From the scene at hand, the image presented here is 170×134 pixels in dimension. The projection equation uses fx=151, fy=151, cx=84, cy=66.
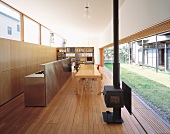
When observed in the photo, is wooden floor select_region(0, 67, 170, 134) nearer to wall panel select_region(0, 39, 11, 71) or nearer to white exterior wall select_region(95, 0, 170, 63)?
wall panel select_region(0, 39, 11, 71)

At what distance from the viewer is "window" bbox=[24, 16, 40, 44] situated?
22.0 ft

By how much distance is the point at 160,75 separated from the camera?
3.80 m

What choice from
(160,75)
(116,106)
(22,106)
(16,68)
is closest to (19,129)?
(22,106)

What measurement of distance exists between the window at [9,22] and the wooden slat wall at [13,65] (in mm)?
410

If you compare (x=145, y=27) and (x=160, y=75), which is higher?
(x=145, y=27)

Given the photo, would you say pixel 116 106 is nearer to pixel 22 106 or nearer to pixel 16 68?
pixel 22 106

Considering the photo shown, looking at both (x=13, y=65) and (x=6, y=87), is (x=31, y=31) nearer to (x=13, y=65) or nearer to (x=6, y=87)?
(x=13, y=65)

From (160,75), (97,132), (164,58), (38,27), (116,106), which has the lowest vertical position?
(97,132)

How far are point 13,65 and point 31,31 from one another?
306 centimetres

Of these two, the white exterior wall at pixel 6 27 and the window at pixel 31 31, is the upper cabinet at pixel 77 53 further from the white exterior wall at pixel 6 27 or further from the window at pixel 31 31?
the white exterior wall at pixel 6 27

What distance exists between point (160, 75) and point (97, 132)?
218 centimetres

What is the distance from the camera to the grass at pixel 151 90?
3766 millimetres

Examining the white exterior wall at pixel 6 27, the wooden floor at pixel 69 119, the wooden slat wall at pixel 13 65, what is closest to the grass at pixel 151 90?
the wooden floor at pixel 69 119

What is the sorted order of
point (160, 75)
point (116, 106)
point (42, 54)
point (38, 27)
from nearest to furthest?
1. point (116, 106)
2. point (160, 75)
3. point (42, 54)
4. point (38, 27)
